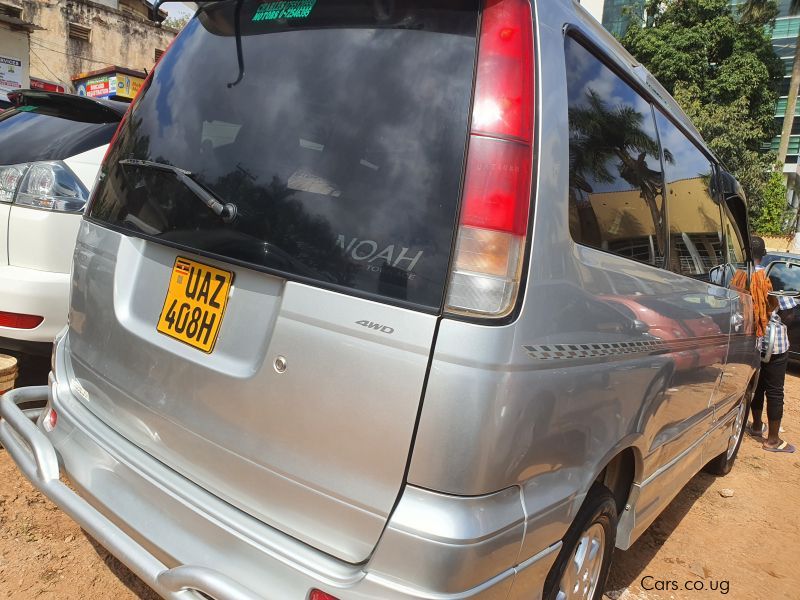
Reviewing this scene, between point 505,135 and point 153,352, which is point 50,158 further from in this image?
point 505,135

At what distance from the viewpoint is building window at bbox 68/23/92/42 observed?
2158 cm

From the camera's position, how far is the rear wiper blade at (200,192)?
5.41 ft

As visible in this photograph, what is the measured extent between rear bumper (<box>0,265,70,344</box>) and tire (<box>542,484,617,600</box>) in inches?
101

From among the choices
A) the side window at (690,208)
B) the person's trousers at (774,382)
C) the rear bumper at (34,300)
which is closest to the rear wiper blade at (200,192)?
the rear bumper at (34,300)

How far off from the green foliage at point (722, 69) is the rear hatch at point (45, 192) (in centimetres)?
2405

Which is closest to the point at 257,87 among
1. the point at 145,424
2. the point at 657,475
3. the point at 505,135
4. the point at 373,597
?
the point at 505,135

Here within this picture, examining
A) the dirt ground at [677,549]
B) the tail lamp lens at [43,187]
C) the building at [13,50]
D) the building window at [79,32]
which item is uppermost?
the building window at [79,32]

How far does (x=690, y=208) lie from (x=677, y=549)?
1959mm

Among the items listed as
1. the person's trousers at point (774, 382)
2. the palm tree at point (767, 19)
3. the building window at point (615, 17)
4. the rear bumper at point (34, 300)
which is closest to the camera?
the rear bumper at point (34, 300)

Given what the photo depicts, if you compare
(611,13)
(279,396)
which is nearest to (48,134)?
(279,396)

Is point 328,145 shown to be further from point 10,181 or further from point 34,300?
point 10,181

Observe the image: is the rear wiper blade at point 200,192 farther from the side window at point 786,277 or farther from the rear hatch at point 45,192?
the side window at point 786,277

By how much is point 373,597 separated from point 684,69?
26577 millimetres

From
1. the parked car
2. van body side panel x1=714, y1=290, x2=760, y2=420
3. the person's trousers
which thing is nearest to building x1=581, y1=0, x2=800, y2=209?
the parked car
